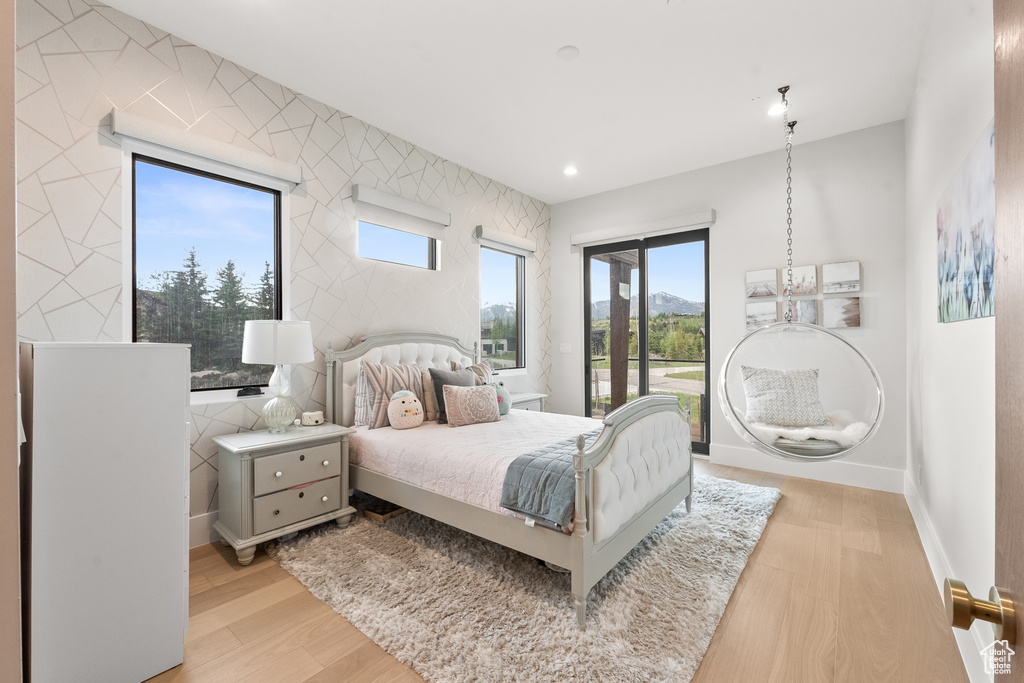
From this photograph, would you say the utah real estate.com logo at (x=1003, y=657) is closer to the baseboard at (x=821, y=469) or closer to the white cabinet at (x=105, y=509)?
the white cabinet at (x=105, y=509)

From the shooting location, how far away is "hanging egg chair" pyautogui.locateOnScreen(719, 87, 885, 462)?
2.43m

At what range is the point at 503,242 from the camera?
469 cm

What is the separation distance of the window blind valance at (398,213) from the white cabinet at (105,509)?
1998 mm

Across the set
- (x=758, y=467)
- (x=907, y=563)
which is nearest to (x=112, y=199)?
(x=907, y=563)

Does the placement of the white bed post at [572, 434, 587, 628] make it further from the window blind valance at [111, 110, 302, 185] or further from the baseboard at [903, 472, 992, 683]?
the window blind valance at [111, 110, 302, 185]

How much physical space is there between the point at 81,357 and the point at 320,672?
1.35 meters

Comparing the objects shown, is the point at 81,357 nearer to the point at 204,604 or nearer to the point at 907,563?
the point at 204,604

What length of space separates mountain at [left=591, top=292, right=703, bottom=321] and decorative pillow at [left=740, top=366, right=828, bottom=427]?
68.5 inches

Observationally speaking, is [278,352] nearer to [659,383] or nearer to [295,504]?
[295,504]

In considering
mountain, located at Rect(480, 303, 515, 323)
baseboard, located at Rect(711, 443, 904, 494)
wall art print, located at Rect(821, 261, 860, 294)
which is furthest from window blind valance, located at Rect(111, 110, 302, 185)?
baseboard, located at Rect(711, 443, 904, 494)

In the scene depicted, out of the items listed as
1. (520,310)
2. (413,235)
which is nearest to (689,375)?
(520,310)

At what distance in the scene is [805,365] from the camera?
2.70m

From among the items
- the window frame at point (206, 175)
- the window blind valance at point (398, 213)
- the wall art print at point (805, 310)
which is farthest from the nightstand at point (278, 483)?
the wall art print at point (805, 310)

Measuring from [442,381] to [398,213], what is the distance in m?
1.42
